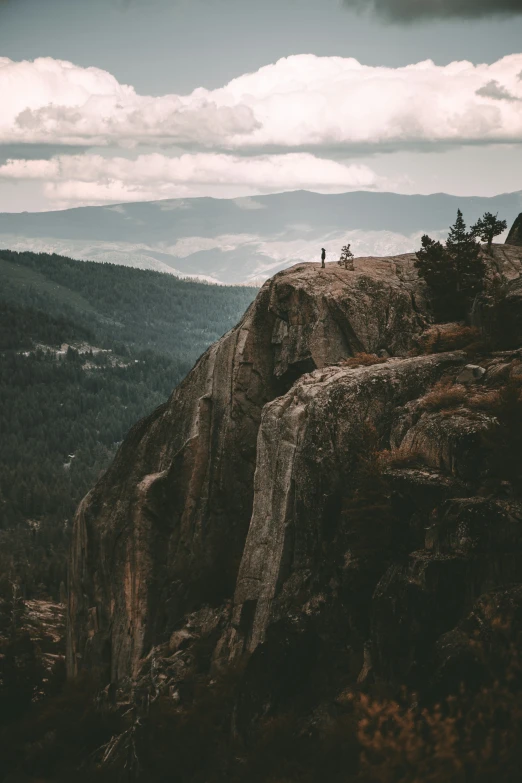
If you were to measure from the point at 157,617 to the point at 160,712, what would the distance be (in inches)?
363

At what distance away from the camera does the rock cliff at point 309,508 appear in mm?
25531

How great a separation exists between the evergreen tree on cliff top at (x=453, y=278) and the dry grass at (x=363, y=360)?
22.2ft

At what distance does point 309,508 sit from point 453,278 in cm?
1717

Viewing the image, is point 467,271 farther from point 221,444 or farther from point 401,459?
point 401,459

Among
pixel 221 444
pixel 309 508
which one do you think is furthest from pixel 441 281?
pixel 309 508

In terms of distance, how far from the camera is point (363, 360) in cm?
3806

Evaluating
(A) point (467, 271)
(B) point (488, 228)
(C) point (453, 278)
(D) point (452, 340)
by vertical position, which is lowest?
(D) point (452, 340)

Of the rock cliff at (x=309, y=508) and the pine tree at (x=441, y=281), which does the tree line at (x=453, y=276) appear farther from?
the rock cliff at (x=309, y=508)

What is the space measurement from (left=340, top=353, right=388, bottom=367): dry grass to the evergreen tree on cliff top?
6.78m

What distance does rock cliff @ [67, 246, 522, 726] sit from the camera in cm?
2553

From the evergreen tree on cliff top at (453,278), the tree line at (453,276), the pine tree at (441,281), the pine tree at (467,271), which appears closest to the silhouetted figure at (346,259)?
the tree line at (453,276)

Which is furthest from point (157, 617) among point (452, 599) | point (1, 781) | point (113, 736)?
point (452, 599)

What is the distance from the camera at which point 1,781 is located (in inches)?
1598

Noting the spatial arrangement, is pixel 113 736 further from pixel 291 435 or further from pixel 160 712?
pixel 291 435
